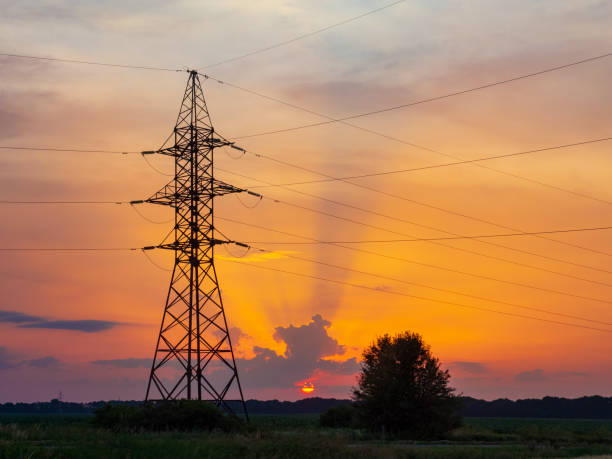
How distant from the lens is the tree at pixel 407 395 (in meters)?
77.2

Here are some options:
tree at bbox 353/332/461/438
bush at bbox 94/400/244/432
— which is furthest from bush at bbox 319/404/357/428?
bush at bbox 94/400/244/432

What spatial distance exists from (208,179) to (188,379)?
1675cm

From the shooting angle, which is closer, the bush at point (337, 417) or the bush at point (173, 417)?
the bush at point (173, 417)

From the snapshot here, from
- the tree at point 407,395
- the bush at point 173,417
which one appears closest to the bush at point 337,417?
the tree at point 407,395

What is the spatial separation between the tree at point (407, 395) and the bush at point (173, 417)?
1824 centimetres

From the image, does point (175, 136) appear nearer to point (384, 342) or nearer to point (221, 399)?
point (221, 399)

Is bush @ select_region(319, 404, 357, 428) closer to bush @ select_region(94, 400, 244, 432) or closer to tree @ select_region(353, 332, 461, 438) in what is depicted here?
tree @ select_region(353, 332, 461, 438)

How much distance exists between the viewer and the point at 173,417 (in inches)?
2425

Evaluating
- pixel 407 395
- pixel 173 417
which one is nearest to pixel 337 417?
pixel 407 395

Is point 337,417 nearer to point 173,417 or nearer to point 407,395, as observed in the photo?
point 407,395

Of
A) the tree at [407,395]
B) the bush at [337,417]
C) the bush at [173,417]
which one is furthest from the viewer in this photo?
the bush at [337,417]

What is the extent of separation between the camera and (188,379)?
6494 centimetres

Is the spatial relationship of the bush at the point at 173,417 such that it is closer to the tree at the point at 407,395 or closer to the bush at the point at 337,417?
the tree at the point at 407,395

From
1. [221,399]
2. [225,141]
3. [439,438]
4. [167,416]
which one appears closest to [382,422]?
[439,438]
